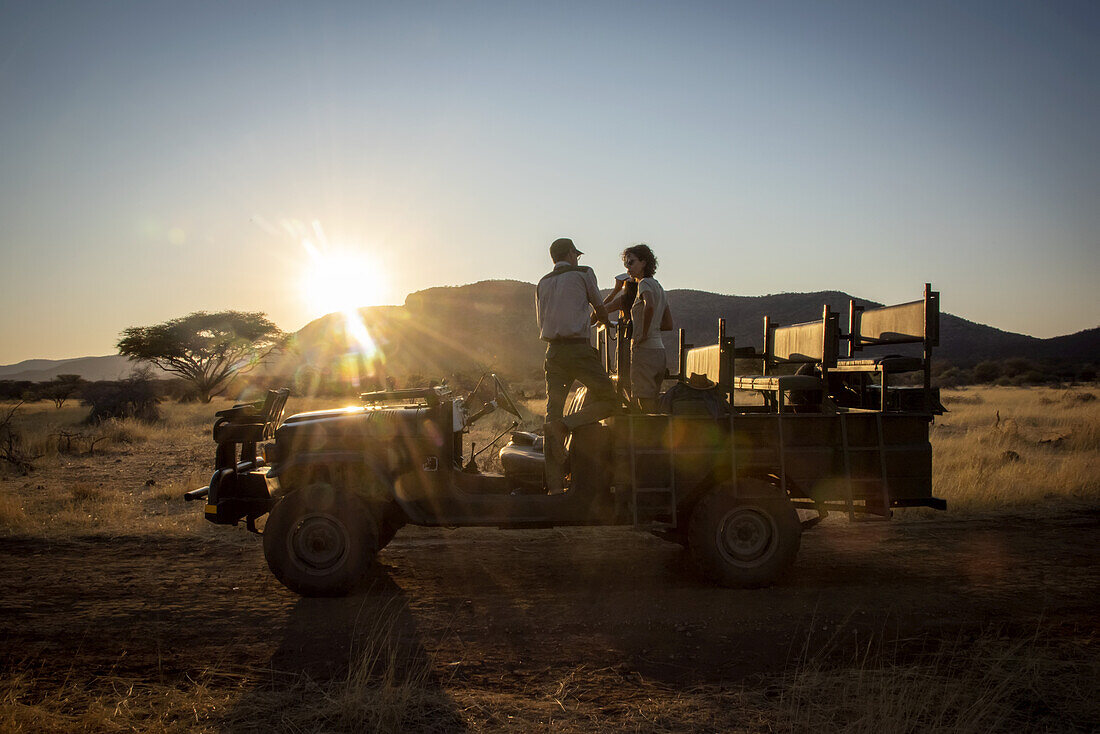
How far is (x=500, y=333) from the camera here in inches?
3526

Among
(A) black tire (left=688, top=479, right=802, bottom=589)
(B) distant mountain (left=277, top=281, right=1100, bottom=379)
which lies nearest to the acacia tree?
(B) distant mountain (left=277, top=281, right=1100, bottom=379)

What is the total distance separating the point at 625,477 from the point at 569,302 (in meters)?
1.54

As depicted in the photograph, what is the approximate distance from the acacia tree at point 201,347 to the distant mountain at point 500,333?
166 inches

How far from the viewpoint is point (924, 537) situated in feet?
24.7

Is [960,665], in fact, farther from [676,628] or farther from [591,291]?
[591,291]

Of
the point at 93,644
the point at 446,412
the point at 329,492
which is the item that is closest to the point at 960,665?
the point at 446,412

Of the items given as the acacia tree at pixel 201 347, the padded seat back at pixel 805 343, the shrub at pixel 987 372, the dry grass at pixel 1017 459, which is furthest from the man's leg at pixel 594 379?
the shrub at pixel 987 372

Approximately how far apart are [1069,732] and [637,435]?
320 centimetres

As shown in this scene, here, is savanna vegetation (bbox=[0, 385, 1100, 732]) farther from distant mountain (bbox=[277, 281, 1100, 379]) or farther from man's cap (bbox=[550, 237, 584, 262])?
distant mountain (bbox=[277, 281, 1100, 379])

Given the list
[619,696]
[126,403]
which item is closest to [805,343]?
[619,696]

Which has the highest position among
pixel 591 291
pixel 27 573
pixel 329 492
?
pixel 591 291

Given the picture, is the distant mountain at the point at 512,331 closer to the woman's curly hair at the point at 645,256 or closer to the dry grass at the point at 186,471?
the dry grass at the point at 186,471

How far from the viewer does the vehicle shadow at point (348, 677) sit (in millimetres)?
3518

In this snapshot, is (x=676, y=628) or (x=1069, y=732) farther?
(x=676, y=628)
